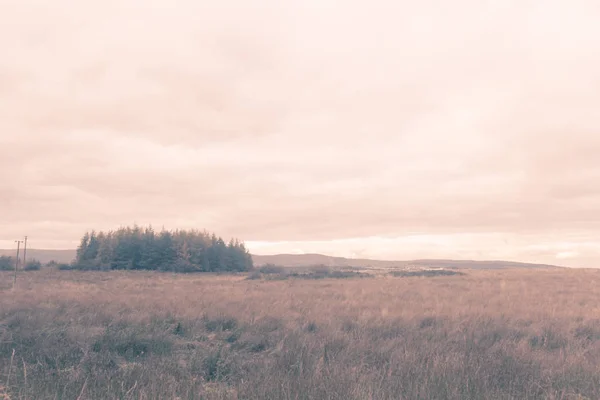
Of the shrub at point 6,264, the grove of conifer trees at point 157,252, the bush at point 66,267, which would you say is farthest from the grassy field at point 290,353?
the grove of conifer trees at point 157,252

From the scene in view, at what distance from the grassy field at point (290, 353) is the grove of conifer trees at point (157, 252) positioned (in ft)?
201

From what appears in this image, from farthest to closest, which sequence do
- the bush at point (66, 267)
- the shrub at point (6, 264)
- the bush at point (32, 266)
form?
the bush at point (66, 267) → the shrub at point (6, 264) → the bush at point (32, 266)

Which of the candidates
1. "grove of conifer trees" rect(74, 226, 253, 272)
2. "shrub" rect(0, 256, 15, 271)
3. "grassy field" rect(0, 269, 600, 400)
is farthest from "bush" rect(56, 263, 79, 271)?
"grassy field" rect(0, 269, 600, 400)

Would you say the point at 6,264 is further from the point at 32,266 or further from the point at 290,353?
the point at 290,353

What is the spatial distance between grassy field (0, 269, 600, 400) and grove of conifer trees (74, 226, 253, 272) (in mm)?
61189

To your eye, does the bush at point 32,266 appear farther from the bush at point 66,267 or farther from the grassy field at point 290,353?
the grassy field at point 290,353

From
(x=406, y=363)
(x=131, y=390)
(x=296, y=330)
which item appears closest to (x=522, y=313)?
(x=296, y=330)

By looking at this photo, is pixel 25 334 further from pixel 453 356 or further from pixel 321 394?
pixel 453 356

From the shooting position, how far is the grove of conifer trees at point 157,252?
7325cm

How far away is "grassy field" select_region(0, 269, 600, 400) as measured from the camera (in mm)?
5906

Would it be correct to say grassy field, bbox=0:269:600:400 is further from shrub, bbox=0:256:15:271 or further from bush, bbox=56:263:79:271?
shrub, bbox=0:256:15:271

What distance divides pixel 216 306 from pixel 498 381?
10.2m

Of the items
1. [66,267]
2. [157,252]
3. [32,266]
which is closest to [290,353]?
[32,266]

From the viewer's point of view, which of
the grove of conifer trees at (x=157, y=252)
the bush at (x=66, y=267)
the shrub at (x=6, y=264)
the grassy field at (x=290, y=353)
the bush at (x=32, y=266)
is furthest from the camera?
the grove of conifer trees at (x=157, y=252)
